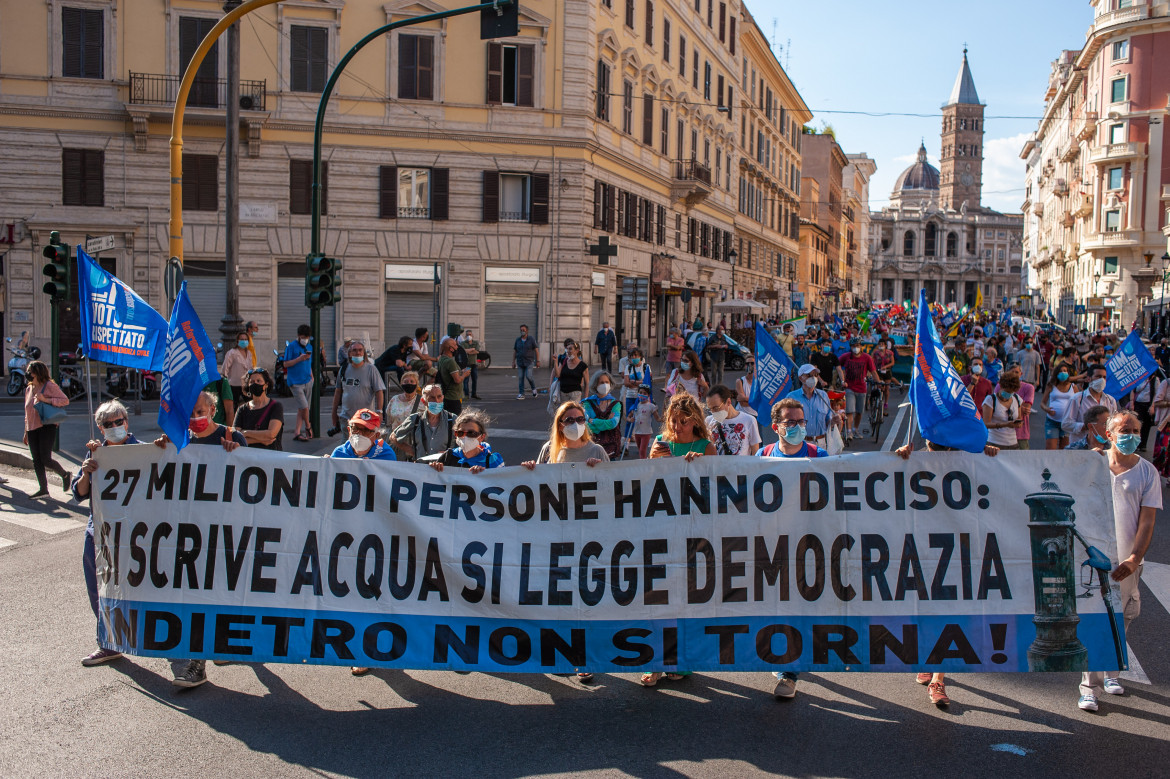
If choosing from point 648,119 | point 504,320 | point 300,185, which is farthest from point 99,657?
point 648,119

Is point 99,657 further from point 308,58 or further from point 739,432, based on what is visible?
point 308,58

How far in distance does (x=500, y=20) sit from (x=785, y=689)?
436 inches

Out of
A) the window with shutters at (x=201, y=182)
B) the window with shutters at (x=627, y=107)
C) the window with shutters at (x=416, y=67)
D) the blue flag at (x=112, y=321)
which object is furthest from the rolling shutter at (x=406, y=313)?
the blue flag at (x=112, y=321)

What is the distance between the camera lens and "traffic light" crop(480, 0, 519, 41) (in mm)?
13883

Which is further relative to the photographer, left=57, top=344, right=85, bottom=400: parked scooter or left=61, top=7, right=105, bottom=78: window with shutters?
left=61, top=7, right=105, bottom=78: window with shutters

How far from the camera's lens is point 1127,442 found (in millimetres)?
5613

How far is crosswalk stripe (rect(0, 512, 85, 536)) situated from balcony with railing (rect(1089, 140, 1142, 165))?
6859cm

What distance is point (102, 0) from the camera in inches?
1062

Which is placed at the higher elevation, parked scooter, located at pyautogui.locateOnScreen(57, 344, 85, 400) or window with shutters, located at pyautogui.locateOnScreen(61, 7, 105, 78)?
window with shutters, located at pyautogui.locateOnScreen(61, 7, 105, 78)

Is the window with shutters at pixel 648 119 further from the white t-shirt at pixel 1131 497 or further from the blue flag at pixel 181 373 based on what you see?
the white t-shirt at pixel 1131 497

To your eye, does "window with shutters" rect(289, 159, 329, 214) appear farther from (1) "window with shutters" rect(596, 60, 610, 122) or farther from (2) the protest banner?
(2) the protest banner

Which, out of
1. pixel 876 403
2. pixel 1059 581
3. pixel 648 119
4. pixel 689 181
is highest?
pixel 648 119

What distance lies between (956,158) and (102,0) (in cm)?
18259

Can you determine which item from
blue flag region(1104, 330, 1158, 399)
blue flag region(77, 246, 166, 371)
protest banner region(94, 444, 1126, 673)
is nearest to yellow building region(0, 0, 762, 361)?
blue flag region(1104, 330, 1158, 399)
